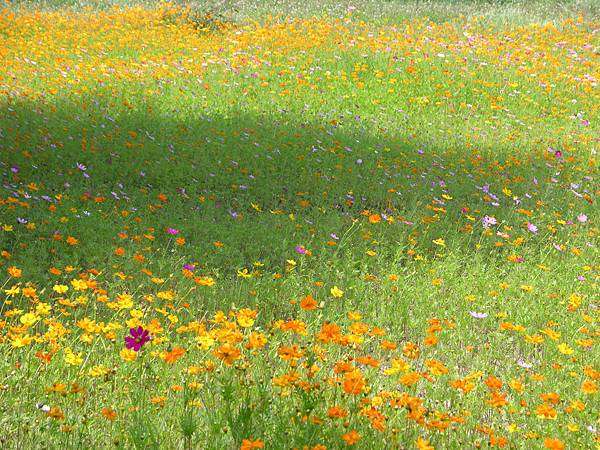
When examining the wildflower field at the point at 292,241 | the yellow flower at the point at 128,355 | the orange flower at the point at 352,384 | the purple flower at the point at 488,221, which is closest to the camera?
the orange flower at the point at 352,384

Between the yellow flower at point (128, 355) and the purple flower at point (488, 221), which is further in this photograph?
the purple flower at point (488, 221)

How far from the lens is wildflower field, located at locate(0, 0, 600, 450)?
2.53m

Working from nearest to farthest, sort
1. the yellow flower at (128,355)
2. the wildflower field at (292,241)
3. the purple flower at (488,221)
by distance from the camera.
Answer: the yellow flower at (128,355) → the wildflower field at (292,241) → the purple flower at (488,221)

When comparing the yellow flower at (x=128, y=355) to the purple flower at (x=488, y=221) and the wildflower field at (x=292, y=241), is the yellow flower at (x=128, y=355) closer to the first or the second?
the wildflower field at (x=292, y=241)

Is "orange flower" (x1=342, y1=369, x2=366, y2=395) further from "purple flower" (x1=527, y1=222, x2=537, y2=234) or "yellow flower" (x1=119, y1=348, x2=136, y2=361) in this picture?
"purple flower" (x1=527, y1=222, x2=537, y2=234)

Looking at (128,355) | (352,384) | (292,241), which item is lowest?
(292,241)

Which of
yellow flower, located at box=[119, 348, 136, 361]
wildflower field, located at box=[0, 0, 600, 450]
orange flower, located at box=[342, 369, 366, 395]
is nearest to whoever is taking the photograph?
orange flower, located at box=[342, 369, 366, 395]

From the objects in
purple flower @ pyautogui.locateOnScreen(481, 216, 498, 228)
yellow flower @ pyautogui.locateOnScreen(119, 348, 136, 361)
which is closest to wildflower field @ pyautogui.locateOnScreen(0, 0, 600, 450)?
yellow flower @ pyautogui.locateOnScreen(119, 348, 136, 361)

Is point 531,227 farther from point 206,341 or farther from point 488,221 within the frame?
point 206,341

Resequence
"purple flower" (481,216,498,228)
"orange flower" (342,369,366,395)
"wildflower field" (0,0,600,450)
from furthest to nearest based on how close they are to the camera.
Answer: "purple flower" (481,216,498,228) < "wildflower field" (0,0,600,450) < "orange flower" (342,369,366,395)

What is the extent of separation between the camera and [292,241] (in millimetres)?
5078

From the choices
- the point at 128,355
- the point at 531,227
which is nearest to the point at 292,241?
the point at 531,227

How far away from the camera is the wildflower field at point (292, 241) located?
2.53m

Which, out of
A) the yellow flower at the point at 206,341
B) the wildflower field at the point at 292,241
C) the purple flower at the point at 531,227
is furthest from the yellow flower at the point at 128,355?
the purple flower at the point at 531,227
